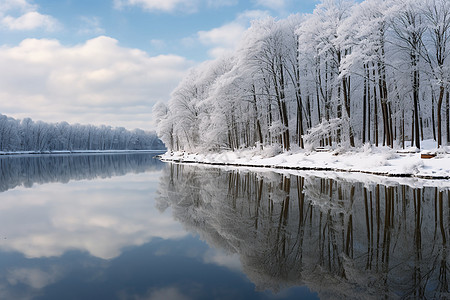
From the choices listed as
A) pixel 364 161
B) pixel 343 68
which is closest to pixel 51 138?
pixel 343 68

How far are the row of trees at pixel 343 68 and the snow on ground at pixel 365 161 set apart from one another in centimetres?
144

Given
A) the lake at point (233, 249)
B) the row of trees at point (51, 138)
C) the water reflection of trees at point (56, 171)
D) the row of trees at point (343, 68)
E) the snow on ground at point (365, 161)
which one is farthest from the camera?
the row of trees at point (51, 138)

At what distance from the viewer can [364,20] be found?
80.2 ft

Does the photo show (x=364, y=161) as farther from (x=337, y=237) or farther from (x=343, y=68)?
(x=337, y=237)

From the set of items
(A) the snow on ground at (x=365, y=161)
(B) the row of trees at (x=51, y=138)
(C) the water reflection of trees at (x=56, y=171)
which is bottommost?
(C) the water reflection of trees at (x=56, y=171)

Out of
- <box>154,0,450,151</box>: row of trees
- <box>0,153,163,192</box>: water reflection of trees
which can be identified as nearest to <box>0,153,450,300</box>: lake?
<box>0,153,163,192</box>: water reflection of trees

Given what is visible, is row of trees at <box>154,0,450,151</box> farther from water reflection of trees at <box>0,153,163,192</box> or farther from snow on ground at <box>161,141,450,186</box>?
water reflection of trees at <box>0,153,163,192</box>

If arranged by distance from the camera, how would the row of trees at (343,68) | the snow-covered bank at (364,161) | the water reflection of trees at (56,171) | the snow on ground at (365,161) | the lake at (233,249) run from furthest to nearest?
the row of trees at (343,68)
the water reflection of trees at (56,171)
the snow-covered bank at (364,161)
the snow on ground at (365,161)
the lake at (233,249)

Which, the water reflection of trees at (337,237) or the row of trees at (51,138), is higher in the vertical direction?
the row of trees at (51,138)

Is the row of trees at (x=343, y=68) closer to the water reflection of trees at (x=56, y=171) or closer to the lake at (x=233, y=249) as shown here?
the water reflection of trees at (x=56, y=171)

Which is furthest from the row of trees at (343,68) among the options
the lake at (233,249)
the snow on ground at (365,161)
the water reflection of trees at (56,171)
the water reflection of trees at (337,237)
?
the lake at (233,249)

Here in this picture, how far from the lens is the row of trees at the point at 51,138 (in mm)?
110312

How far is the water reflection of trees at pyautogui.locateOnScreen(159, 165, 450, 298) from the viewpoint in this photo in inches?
183

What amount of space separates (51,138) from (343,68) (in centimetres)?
12380
